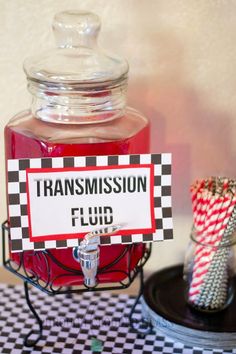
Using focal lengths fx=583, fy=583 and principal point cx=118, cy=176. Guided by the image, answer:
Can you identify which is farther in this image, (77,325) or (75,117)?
(77,325)

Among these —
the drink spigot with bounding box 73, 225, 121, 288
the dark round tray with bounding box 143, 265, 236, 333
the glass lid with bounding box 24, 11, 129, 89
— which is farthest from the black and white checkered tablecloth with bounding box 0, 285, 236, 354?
the glass lid with bounding box 24, 11, 129, 89

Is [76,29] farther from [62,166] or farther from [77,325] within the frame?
[77,325]

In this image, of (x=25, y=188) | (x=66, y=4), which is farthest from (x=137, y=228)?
(x=66, y=4)

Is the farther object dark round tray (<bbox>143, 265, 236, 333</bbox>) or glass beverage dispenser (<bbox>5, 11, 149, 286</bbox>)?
dark round tray (<bbox>143, 265, 236, 333</bbox>)

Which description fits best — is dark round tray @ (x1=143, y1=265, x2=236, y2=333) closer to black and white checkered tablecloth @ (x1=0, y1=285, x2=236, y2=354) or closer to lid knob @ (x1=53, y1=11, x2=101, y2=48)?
black and white checkered tablecloth @ (x1=0, y1=285, x2=236, y2=354)

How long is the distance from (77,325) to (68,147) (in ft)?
1.16

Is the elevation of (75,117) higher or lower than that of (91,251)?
higher

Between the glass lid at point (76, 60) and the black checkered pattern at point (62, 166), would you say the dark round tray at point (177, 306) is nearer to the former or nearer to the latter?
the black checkered pattern at point (62, 166)

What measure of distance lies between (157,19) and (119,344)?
0.57m

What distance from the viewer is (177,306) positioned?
3.43 feet

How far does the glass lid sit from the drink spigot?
22cm

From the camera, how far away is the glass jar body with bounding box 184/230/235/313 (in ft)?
3.25

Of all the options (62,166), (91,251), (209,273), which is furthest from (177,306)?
(62,166)

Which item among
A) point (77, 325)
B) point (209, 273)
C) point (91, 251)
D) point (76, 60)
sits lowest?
point (77, 325)
